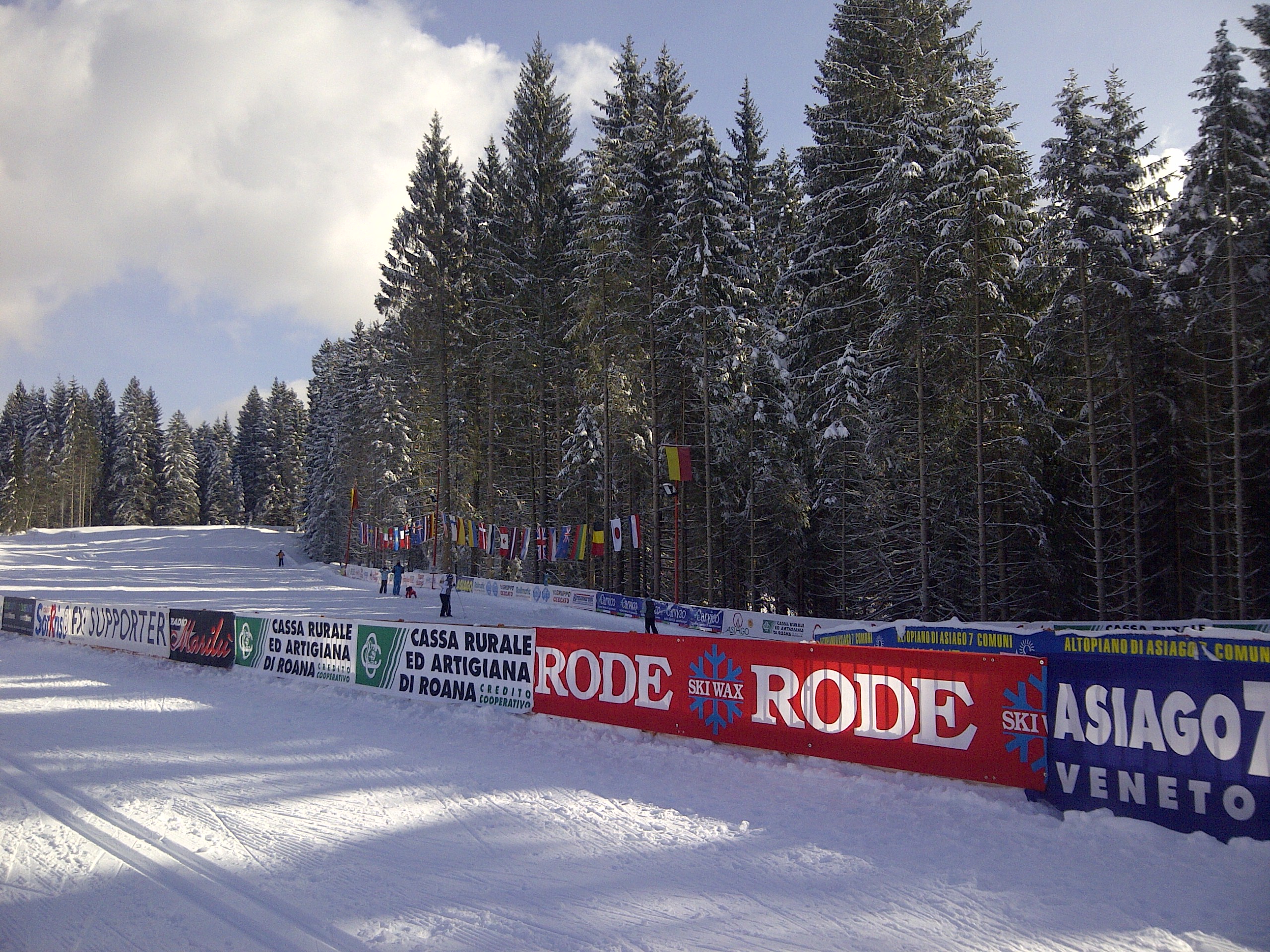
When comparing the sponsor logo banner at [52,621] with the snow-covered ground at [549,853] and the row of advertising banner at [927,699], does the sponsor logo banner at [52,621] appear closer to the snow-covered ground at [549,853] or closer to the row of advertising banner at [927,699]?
the row of advertising banner at [927,699]

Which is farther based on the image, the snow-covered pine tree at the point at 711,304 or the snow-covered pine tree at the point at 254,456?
the snow-covered pine tree at the point at 254,456

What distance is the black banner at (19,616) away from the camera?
24.8 metres

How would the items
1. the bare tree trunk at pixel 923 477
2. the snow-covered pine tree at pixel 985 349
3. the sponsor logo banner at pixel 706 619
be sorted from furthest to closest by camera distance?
the sponsor logo banner at pixel 706 619, the bare tree trunk at pixel 923 477, the snow-covered pine tree at pixel 985 349

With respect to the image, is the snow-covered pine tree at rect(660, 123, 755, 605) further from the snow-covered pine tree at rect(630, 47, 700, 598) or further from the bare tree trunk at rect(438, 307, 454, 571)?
the bare tree trunk at rect(438, 307, 454, 571)

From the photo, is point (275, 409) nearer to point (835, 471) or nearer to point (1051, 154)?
point (835, 471)

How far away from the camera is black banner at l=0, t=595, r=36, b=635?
2484cm

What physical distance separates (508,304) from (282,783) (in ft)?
104

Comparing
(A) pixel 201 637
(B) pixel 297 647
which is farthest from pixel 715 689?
(A) pixel 201 637

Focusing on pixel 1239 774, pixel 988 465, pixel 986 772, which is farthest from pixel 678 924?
pixel 988 465

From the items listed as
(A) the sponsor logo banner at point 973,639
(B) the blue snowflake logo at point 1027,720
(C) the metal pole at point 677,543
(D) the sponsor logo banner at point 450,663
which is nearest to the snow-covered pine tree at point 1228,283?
(A) the sponsor logo banner at point 973,639

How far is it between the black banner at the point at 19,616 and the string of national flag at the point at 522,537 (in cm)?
1706

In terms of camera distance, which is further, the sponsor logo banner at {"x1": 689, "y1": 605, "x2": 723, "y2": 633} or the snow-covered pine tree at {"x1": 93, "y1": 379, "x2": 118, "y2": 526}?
the snow-covered pine tree at {"x1": 93, "y1": 379, "x2": 118, "y2": 526}

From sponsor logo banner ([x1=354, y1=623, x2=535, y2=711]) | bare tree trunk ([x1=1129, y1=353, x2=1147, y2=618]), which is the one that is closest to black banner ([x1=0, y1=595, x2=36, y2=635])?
sponsor logo banner ([x1=354, y1=623, x2=535, y2=711])

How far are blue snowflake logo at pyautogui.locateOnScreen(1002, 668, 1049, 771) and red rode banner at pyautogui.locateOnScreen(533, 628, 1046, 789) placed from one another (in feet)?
0.03
